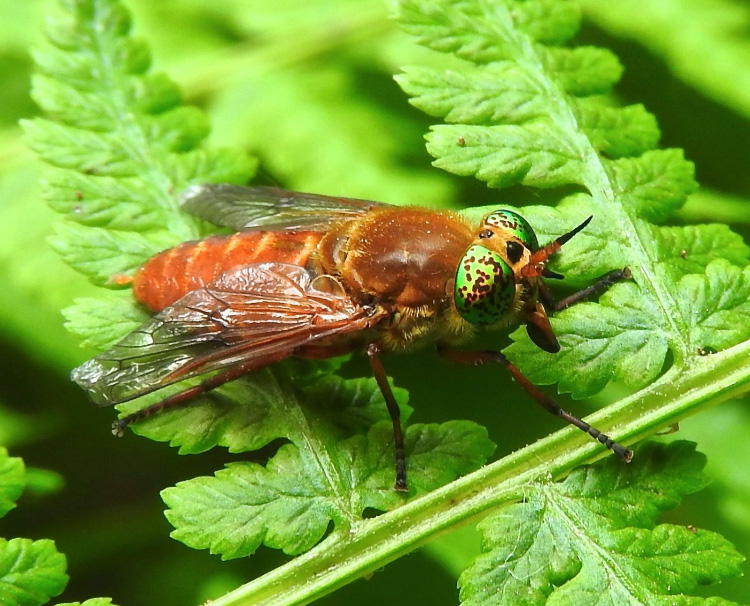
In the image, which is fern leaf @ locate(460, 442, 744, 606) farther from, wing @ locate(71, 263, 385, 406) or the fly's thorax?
wing @ locate(71, 263, 385, 406)

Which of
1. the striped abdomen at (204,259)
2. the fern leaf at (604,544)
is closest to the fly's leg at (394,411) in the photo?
the fern leaf at (604,544)

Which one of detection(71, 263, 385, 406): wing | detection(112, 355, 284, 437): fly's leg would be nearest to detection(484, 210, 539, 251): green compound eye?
detection(71, 263, 385, 406): wing

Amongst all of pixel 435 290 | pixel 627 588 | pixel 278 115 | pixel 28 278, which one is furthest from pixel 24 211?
pixel 627 588

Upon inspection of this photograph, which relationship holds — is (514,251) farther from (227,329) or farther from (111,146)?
(111,146)

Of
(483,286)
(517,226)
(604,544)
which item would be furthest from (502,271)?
(604,544)

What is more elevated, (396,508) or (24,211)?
(24,211)

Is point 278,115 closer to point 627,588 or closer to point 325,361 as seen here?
point 325,361
